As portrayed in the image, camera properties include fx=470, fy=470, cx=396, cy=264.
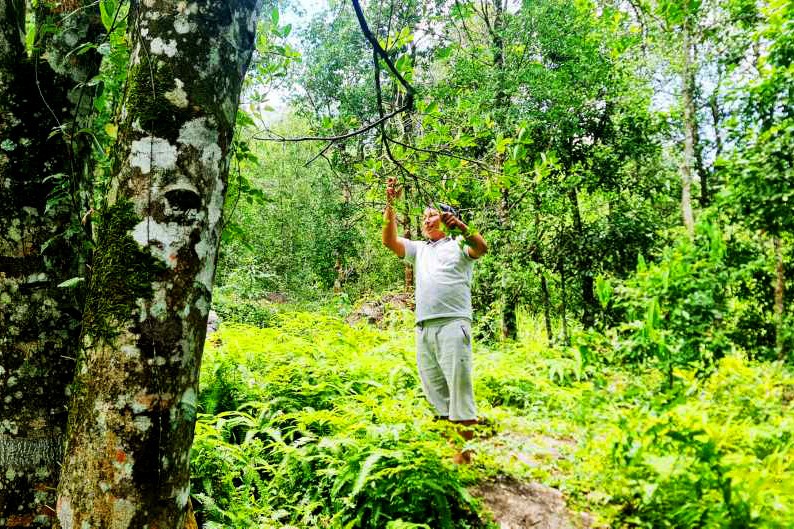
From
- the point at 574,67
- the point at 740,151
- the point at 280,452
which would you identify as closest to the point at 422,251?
the point at 280,452

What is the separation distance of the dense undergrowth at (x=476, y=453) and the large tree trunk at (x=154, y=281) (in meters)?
2.13

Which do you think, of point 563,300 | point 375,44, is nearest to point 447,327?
point 375,44

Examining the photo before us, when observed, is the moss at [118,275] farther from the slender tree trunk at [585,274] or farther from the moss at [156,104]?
the slender tree trunk at [585,274]

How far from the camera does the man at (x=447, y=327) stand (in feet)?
13.4

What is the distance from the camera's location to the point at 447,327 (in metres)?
4.14

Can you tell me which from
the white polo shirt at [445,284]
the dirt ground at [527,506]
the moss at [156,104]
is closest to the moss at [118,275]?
the moss at [156,104]

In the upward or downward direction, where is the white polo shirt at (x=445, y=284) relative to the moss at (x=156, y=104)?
downward

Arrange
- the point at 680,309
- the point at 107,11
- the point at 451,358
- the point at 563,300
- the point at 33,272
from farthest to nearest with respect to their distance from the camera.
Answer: the point at 563,300 → the point at 680,309 → the point at 451,358 → the point at 33,272 → the point at 107,11

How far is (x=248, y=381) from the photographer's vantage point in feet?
18.1

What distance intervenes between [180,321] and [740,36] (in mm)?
9662

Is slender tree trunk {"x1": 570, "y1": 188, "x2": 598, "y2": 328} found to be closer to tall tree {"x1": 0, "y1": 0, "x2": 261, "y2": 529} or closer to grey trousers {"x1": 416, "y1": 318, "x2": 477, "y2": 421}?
grey trousers {"x1": 416, "y1": 318, "x2": 477, "y2": 421}

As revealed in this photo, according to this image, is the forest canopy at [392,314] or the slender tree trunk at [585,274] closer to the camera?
the forest canopy at [392,314]

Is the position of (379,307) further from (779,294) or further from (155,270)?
(155,270)

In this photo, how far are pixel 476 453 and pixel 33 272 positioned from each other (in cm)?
355
